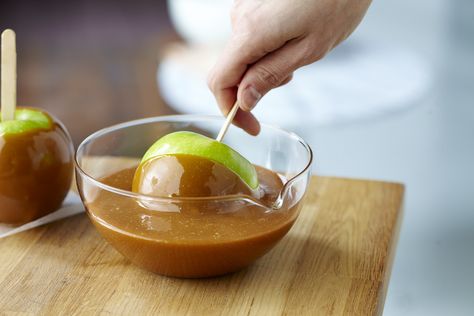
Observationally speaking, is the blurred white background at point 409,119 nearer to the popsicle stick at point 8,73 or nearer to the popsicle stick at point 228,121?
the popsicle stick at point 228,121

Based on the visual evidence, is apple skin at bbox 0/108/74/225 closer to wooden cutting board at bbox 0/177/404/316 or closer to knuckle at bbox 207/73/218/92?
wooden cutting board at bbox 0/177/404/316

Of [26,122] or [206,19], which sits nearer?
[26,122]

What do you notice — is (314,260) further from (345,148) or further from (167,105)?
(167,105)

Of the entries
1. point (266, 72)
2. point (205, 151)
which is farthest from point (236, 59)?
point (205, 151)

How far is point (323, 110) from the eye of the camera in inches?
100

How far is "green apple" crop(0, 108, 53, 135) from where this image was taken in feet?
3.47

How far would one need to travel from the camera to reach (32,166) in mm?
1065

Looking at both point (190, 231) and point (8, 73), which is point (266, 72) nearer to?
point (190, 231)

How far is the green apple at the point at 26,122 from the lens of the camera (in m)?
1.06

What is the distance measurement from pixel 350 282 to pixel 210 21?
6.63 feet

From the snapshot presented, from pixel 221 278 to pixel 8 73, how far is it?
413 millimetres

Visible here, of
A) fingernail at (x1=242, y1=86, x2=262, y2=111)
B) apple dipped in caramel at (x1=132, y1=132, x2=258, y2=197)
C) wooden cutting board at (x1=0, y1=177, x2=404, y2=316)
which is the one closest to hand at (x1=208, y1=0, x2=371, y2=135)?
fingernail at (x1=242, y1=86, x2=262, y2=111)

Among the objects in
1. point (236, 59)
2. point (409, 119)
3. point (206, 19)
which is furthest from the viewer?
point (206, 19)

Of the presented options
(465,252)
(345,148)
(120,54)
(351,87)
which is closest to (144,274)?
(465,252)
